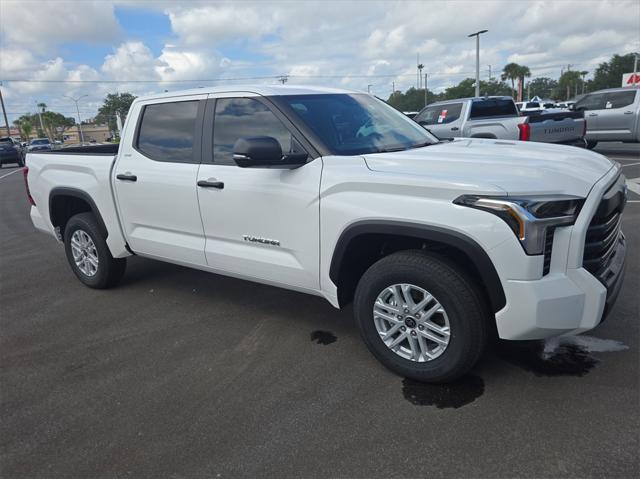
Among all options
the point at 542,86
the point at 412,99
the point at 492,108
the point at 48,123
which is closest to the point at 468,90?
the point at 412,99

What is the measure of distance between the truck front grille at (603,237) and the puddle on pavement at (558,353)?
0.72 m

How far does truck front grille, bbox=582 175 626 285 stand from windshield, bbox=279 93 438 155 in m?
1.36

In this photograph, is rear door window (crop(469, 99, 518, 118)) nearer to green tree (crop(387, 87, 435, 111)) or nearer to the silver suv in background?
the silver suv in background

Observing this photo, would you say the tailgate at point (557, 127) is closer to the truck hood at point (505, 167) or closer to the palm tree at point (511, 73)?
the truck hood at point (505, 167)

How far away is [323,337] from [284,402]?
908 mm

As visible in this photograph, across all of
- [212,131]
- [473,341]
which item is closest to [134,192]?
[212,131]

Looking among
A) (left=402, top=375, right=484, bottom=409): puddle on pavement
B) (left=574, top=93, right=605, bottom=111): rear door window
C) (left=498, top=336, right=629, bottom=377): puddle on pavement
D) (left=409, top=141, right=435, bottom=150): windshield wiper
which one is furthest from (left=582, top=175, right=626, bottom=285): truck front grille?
(left=574, top=93, right=605, bottom=111): rear door window

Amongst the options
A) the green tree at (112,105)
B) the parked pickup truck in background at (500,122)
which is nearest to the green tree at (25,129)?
the green tree at (112,105)

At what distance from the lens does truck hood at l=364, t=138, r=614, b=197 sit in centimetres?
263

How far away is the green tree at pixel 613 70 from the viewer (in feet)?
216

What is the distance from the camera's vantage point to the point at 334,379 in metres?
3.21

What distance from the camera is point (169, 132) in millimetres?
4234

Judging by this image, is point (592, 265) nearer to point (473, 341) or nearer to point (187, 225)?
point (473, 341)

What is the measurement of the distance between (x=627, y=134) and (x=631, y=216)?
8360 millimetres
